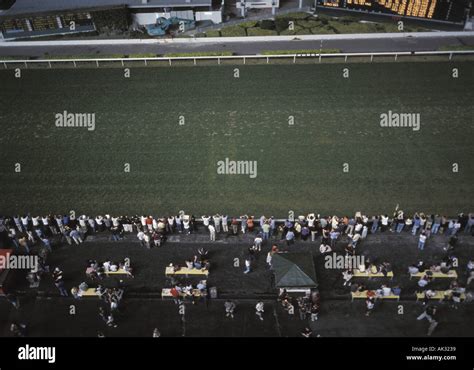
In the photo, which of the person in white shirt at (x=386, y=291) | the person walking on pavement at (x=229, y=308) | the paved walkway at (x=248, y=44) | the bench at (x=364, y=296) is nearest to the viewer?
the person walking on pavement at (x=229, y=308)

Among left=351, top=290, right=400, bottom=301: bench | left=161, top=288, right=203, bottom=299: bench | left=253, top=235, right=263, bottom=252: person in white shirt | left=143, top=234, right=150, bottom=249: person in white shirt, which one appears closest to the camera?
left=351, top=290, right=400, bottom=301: bench

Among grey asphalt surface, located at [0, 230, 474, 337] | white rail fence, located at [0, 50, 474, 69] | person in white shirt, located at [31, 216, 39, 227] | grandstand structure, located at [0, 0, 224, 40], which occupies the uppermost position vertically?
grandstand structure, located at [0, 0, 224, 40]

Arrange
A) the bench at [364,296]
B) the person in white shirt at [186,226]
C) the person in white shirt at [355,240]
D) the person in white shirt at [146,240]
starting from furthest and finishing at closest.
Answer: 1. the person in white shirt at [186,226]
2. the person in white shirt at [146,240]
3. the person in white shirt at [355,240]
4. the bench at [364,296]

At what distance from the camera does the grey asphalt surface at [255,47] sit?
99.3 feet

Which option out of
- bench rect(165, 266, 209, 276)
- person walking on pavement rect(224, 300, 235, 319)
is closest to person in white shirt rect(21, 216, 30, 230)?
bench rect(165, 266, 209, 276)

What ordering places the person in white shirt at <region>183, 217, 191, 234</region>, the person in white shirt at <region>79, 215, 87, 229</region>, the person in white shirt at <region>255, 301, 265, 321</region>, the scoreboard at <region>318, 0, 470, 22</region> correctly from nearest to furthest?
the person in white shirt at <region>255, 301, 265, 321</region>, the person in white shirt at <region>79, 215, 87, 229</region>, the person in white shirt at <region>183, 217, 191, 234</region>, the scoreboard at <region>318, 0, 470, 22</region>

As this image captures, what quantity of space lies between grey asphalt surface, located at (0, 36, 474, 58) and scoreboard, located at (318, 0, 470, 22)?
143cm

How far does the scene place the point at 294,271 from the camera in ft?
54.5

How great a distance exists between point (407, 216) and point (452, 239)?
2.24 meters

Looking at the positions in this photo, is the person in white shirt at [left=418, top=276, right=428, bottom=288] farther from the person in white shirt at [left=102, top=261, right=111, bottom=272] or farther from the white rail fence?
the white rail fence

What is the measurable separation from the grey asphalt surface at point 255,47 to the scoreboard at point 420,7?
1.43 m

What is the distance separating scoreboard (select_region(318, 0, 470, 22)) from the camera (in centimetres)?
2994

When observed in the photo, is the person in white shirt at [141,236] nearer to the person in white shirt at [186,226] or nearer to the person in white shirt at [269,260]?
the person in white shirt at [186,226]

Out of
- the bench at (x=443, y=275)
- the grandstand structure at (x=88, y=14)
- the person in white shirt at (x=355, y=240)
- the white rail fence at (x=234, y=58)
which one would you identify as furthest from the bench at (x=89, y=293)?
the grandstand structure at (x=88, y=14)
